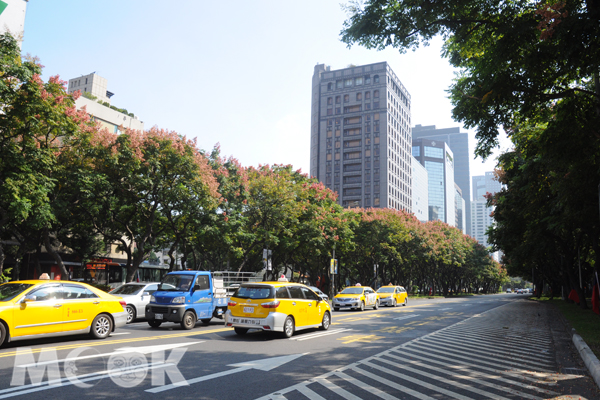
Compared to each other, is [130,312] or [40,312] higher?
[40,312]

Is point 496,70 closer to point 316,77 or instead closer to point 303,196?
point 303,196

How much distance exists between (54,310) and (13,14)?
28501 mm

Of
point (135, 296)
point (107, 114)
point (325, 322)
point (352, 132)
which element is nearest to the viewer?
point (325, 322)

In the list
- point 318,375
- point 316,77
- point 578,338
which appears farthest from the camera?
point 316,77

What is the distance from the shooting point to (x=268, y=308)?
39.2 feet

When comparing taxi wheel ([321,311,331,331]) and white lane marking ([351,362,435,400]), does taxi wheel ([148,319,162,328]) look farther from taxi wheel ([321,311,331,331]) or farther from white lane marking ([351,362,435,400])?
white lane marking ([351,362,435,400])

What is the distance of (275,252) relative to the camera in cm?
3744

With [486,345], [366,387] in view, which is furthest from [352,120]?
[366,387]

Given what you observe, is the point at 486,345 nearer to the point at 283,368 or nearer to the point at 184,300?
the point at 283,368

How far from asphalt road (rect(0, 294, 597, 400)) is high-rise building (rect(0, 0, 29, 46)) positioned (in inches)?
1056

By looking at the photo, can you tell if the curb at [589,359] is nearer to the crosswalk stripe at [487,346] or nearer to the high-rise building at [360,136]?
the crosswalk stripe at [487,346]

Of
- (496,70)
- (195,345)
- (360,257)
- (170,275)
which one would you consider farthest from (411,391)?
(360,257)

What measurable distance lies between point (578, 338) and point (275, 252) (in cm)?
2743

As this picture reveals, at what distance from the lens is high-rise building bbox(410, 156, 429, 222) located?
131 metres
